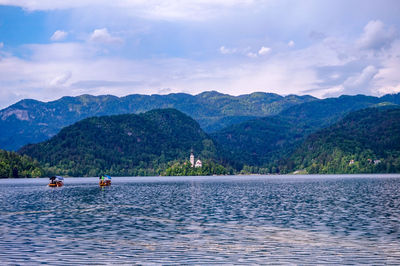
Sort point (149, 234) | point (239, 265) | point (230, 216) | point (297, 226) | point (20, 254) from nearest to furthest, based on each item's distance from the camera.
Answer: point (239, 265) < point (20, 254) < point (149, 234) < point (297, 226) < point (230, 216)

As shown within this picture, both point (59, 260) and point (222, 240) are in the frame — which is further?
point (222, 240)

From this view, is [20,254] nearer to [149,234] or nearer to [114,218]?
[149,234]

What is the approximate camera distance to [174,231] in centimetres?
6019

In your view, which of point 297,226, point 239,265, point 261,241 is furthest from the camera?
point 297,226

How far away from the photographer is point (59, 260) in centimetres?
4134

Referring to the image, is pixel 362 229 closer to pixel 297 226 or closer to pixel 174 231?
pixel 297 226

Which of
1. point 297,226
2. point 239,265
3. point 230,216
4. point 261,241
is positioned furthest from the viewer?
point 230,216

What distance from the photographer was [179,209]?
91.8m

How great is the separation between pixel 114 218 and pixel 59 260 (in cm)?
3580

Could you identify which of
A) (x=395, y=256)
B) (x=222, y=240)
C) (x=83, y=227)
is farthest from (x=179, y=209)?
(x=395, y=256)

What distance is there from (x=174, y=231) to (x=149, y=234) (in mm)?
3762

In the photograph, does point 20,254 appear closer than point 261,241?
Yes

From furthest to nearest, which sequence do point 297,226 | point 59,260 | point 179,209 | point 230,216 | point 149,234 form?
point 179,209
point 230,216
point 297,226
point 149,234
point 59,260

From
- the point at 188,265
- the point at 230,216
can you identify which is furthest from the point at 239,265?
the point at 230,216
